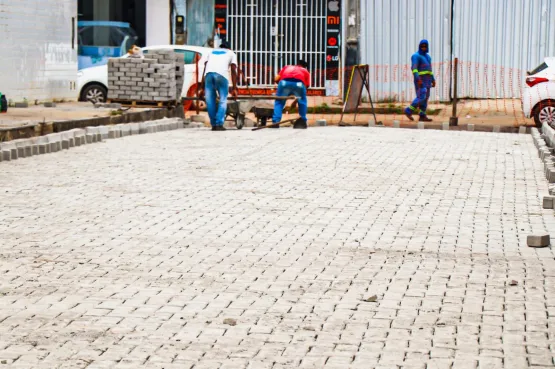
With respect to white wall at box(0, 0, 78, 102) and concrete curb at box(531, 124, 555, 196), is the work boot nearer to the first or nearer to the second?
concrete curb at box(531, 124, 555, 196)

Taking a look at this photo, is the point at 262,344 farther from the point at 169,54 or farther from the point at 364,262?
the point at 169,54

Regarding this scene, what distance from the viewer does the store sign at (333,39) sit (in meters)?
30.6

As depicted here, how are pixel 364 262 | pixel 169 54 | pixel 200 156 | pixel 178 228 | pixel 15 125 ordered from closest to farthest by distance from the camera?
pixel 364 262, pixel 178 228, pixel 200 156, pixel 15 125, pixel 169 54

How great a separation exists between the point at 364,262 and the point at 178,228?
1.97 metres

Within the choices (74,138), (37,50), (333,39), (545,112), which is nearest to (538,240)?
(74,138)

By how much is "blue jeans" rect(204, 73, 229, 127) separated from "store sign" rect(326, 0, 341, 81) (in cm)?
1034

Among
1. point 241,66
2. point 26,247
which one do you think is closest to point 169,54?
point 241,66

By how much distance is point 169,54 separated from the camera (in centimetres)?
2197

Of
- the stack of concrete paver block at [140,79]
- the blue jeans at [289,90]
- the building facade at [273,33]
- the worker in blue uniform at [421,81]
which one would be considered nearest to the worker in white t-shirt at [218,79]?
the blue jeans at [289,90]

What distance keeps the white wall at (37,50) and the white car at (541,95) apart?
10086mm

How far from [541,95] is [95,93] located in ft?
33.8

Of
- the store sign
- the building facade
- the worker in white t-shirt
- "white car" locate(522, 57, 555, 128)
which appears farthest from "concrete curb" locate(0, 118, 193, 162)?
the building facade

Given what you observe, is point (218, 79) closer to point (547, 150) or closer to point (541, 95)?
point (541, 95)

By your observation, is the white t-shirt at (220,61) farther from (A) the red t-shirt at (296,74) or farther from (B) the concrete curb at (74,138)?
(A) the red t-shirt at (296,74)
